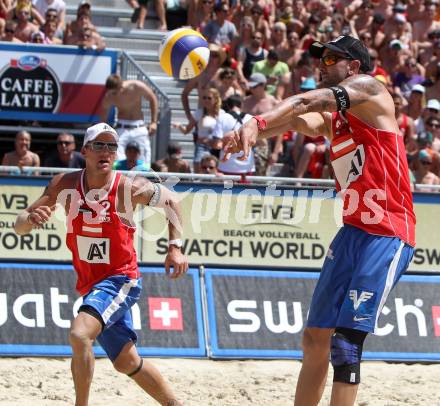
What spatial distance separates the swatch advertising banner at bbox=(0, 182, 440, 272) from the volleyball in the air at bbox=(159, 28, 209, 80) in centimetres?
125

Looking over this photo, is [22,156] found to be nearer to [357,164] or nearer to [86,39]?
[86,39]

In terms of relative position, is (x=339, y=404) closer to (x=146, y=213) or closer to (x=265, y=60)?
(x=146, y=213)

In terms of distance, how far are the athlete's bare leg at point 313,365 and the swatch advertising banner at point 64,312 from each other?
10.4 ft

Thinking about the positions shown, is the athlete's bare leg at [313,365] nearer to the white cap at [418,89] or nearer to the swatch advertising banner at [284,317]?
the swatch advertising banner at [284,317]

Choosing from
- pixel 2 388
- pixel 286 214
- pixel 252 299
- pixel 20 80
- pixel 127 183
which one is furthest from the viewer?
pixel 20 80

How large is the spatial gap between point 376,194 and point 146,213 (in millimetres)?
4598

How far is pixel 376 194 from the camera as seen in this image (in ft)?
18.7

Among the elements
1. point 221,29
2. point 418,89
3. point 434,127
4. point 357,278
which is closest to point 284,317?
point 357,278

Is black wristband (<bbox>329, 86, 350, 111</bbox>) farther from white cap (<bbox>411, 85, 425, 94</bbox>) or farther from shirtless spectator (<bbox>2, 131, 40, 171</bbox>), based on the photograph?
white cap (<bbox>411, 85, 425, 94</bbox>)

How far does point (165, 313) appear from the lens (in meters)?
9.21

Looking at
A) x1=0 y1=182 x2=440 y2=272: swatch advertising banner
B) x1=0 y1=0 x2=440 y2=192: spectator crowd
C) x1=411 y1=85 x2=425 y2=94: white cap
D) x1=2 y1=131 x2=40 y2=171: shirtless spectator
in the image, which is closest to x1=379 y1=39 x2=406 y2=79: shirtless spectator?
x1=0 y1=0 x2=440 y2=192: spectator crowd

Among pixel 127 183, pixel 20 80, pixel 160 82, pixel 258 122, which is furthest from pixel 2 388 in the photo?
pixel 160 82

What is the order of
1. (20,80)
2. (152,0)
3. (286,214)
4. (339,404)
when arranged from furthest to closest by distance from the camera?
(152,0) < (20,80) < (286,214) < (339,404)

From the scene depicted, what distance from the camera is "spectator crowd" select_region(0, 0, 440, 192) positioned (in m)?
12.0
